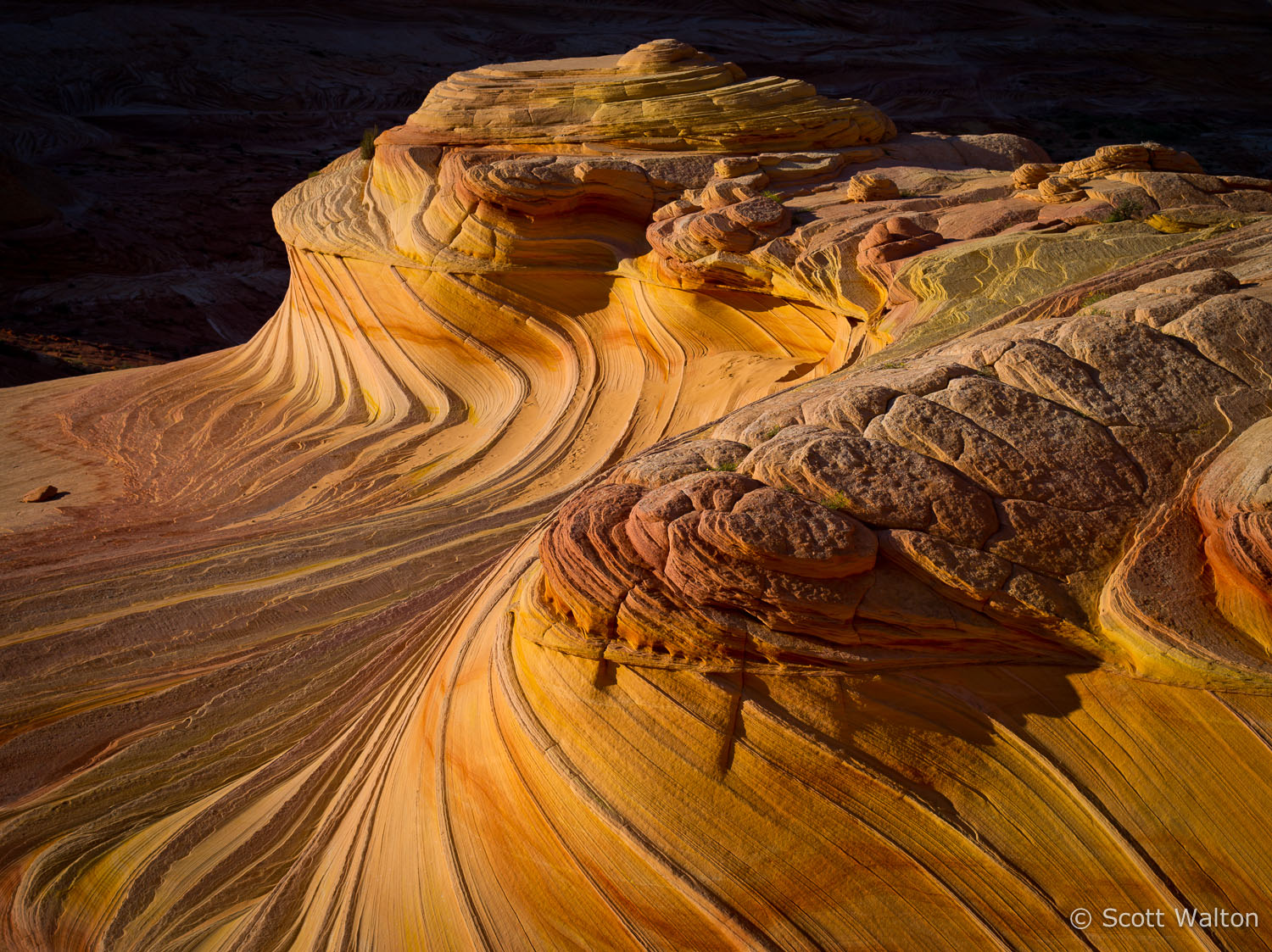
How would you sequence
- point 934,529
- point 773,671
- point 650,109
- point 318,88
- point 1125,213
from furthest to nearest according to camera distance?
point 318,88 < point 650,109 < point 1125,213 < point 934,529 < point 773,671

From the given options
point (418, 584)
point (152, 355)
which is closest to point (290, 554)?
point (418, 584)

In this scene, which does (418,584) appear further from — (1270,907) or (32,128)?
(32,128)

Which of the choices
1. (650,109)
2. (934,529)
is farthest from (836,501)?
A: (650,109)

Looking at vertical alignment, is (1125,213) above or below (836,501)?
above

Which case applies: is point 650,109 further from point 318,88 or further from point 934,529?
point 318,88

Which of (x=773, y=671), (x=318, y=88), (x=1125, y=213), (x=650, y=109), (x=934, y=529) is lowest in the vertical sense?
(x=773, y=671)

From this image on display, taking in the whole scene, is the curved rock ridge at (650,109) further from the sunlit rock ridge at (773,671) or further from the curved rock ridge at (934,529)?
the curved rock ridge at (934,529)
